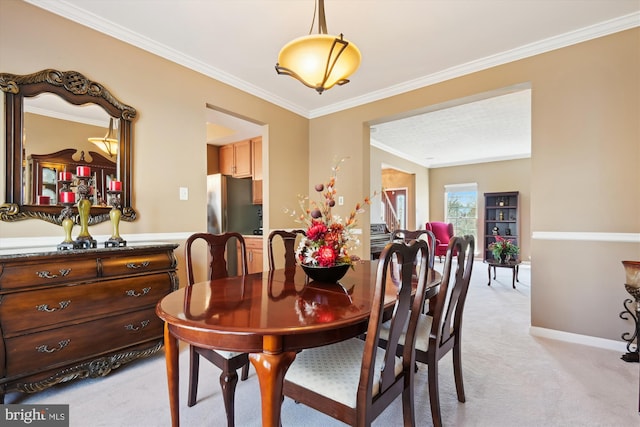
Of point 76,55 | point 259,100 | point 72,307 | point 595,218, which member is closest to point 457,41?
point 595,218

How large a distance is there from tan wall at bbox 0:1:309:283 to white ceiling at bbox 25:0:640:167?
13 cm

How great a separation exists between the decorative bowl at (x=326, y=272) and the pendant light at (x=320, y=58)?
109 cm

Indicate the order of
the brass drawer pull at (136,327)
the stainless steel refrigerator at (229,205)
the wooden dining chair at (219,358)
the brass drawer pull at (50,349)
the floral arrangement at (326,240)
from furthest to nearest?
the stainless steel refrigerator at (229,205), the brass drawer pull at (136,327), the brass drawer pull at (50,349), the floral arrangement at (326,240), the wooden dining chair at (219,358)

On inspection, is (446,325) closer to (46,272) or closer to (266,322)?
(266,322)

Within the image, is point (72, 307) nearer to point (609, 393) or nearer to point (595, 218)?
point (609, 393)

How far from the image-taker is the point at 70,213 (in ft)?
6.89

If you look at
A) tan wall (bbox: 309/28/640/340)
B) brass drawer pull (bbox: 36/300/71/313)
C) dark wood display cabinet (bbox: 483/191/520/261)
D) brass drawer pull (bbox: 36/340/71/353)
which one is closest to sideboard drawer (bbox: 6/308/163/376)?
brass drawer pull (bbox: 36/340/71/353)

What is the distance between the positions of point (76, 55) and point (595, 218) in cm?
433

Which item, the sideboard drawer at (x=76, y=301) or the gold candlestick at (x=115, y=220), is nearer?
the sideboard drawer at (x=76, y=301)

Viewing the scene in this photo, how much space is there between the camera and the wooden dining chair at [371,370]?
3.44 feet

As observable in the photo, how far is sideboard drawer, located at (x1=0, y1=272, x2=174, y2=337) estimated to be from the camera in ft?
5.43

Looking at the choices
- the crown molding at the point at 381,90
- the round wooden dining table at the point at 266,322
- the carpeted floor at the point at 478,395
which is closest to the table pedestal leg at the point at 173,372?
the round wooden dining table at the point at 266,322

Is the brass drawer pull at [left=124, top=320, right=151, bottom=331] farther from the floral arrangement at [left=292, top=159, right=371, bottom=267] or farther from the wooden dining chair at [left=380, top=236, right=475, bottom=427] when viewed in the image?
the wooden dining chair at [left=380, top=236, right=475, bottom=427]

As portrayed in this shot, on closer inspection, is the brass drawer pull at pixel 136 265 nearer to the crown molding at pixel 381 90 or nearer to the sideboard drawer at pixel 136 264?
the sideboard drawer at pixel 136 264
